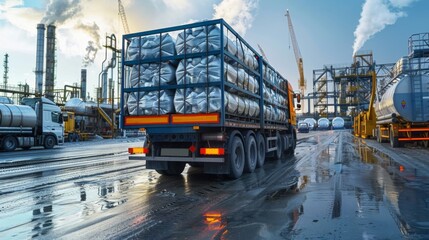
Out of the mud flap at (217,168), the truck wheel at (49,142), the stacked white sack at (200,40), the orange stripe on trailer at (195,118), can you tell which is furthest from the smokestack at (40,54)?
the mud flap at (217,168)

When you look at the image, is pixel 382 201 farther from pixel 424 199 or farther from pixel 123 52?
pixel 123 52

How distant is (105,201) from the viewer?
21.9 ft

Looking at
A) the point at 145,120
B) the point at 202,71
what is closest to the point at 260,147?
the point at 202,71

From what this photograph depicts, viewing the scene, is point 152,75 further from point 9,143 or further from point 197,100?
point 9,143

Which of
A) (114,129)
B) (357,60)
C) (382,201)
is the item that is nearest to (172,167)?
(382,201)

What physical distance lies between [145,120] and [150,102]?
469 mm

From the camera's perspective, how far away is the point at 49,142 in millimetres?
24828

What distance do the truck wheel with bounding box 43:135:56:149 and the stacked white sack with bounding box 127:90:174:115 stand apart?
712 inches

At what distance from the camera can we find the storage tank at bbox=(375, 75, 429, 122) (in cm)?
1830

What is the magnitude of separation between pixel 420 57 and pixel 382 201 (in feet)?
108

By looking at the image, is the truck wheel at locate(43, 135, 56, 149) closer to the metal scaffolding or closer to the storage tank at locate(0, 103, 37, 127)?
the storage tank at locate(0, 103, 37, 127)

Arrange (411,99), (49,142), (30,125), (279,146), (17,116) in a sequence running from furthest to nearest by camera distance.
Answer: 1. (49,142)
2. (30,125)
3. (17,116)
4. (411,99)
5. (279,146)

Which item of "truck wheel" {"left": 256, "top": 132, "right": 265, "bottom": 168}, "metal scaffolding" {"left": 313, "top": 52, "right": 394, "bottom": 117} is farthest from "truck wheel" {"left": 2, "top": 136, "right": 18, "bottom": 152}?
"metal scaffolding" {"left": 313, "top": 52, "right": 394, "bottom": 117}

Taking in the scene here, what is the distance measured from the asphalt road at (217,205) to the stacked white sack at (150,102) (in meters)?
1.78
